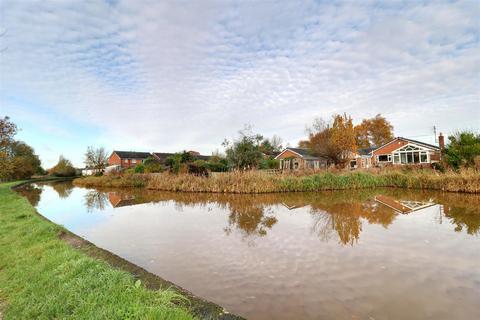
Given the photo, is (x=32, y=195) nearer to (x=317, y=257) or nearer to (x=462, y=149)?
(x=317, y=257)

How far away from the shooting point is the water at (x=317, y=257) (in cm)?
338

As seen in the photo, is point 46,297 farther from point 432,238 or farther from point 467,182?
point 467,182

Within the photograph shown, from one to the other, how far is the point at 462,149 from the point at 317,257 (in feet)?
63.5

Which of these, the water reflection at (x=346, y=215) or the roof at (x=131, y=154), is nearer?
the water reflection at (x=346, y=215)

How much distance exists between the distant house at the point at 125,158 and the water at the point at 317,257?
4608 cm

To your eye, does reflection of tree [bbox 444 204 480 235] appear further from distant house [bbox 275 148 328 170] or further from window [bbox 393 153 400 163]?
distant house [bbox 275 148 328 170]

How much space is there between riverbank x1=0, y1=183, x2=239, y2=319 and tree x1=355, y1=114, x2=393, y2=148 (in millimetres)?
50968

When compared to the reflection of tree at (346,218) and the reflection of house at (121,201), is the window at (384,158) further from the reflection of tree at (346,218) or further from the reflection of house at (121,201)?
the reflection of house at (121,201)

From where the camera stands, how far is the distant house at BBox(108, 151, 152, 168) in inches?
2063

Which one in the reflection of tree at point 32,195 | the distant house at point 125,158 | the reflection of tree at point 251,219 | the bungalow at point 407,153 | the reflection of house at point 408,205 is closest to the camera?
the reflection of tree at point 251,219

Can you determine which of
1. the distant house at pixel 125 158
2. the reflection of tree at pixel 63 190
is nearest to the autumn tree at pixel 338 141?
the reflection of tree at pixel 63 190

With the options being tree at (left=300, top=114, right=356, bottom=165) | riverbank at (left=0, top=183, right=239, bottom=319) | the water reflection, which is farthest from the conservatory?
riverbank at (left=0, top=183, right=239, bottom=319)

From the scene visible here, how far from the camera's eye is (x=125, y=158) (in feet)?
175

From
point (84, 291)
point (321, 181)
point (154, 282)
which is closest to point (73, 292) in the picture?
point (84, 291)
